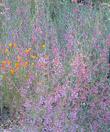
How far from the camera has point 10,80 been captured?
3533 mm

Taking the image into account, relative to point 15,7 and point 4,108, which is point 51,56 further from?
point 15,7

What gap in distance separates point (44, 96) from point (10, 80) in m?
0.67

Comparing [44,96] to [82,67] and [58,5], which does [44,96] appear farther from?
[58,5]

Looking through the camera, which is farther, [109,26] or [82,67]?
[109,26]

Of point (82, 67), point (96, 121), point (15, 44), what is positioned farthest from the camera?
point (15, 44)

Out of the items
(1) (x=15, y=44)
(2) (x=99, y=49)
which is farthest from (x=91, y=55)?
(1) (x=15, y=44)

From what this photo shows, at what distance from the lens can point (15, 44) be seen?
12.7 ft

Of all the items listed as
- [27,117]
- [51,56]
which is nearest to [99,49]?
[51,56]

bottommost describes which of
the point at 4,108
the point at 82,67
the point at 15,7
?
the point at 4,108

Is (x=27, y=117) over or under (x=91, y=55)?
under

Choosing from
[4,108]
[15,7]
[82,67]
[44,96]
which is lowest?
[4,108]

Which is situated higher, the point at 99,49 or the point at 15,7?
the point at 15,7

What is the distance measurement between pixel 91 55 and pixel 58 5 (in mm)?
1810

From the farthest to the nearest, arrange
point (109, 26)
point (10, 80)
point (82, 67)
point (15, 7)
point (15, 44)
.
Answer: point (15, 7)
point (109, 26)
point (15, 44)
point (10, 80)
point (82, 67)
